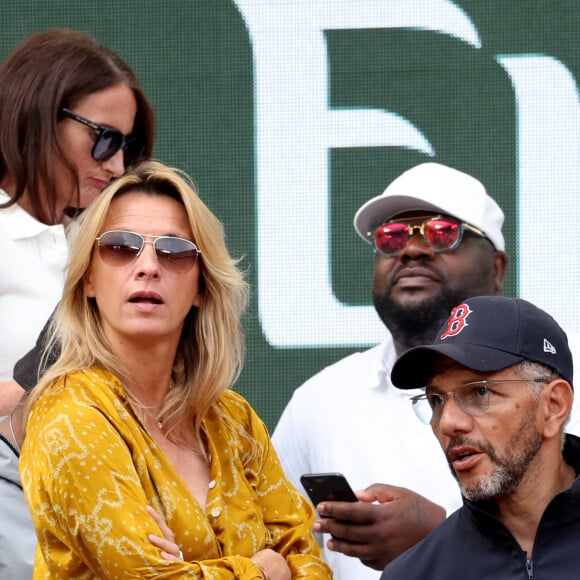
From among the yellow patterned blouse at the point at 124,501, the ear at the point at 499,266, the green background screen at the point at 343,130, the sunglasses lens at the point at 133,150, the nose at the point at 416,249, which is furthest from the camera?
the green background screen at the point at 343,130

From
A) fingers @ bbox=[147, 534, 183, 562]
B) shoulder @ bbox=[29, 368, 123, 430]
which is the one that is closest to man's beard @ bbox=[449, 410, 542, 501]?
fingers @ bbox=[147, 534, 183, 562]

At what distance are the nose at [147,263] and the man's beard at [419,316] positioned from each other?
1.12m

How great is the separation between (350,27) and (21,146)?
152cm

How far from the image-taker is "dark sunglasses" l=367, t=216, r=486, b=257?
3.79 m

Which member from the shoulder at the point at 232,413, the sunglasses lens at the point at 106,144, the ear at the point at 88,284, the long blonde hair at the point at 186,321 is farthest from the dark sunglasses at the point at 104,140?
the shoulder at the point at 232,413

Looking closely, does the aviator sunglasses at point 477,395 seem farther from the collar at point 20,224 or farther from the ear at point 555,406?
the collar at point 20,224

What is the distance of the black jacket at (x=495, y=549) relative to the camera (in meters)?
2.47

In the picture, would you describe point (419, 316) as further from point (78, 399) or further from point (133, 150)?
point (78, 399)

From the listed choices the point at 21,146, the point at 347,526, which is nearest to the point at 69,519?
the point at 347,526

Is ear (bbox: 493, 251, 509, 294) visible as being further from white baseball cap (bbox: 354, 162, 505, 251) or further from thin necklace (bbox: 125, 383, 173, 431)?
thin necklace (bbox: 125, 383, 173, 431)

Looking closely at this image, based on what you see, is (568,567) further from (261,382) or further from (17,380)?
(261,382)

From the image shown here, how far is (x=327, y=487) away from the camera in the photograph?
2.92 m

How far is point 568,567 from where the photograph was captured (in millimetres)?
2459

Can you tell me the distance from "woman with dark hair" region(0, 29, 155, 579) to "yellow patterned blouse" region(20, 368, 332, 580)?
0.54 m
